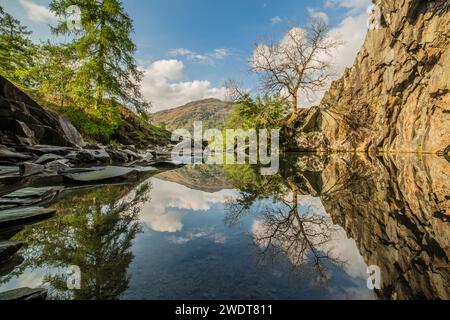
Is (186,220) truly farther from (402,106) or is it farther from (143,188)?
(402,106)

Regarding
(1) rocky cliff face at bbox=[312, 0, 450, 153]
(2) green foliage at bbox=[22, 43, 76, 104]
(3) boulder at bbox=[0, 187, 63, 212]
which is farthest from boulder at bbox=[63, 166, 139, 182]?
(1) rocky cliff face at bbox=[312, 0, 450, 153]

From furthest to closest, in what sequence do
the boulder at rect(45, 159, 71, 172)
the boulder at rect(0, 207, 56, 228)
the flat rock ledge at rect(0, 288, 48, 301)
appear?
the boulder at rect(45, 159, 71, 172) < the boulder at rect(0, 207, 56, 228) < the flat rock ledge at rect(0, 288, 48, 301)

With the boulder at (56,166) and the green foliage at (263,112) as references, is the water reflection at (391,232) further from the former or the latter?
the green foliage at (263,112)

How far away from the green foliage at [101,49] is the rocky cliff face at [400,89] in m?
18.5

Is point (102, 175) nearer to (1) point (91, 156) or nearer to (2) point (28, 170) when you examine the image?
(2) point (28, 170)

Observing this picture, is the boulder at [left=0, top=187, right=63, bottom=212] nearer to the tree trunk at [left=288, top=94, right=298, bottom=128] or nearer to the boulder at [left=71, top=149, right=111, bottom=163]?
the boulder at [left=71, top=149, right=111, bottom=163]

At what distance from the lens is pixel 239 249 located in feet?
6.32

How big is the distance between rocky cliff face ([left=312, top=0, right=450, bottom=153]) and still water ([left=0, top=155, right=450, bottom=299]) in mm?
21776

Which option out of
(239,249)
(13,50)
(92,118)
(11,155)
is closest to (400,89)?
(92,118)

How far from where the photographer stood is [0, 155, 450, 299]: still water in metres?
1.32

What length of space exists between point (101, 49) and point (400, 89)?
91.8ft

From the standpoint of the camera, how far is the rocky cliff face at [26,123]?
23.9 ft

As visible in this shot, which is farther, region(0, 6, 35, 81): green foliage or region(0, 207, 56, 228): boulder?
region(0, 6, 35, 81): green foliage

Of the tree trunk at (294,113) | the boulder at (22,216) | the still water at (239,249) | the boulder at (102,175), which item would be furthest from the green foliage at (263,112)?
the boulder at (22,216)
